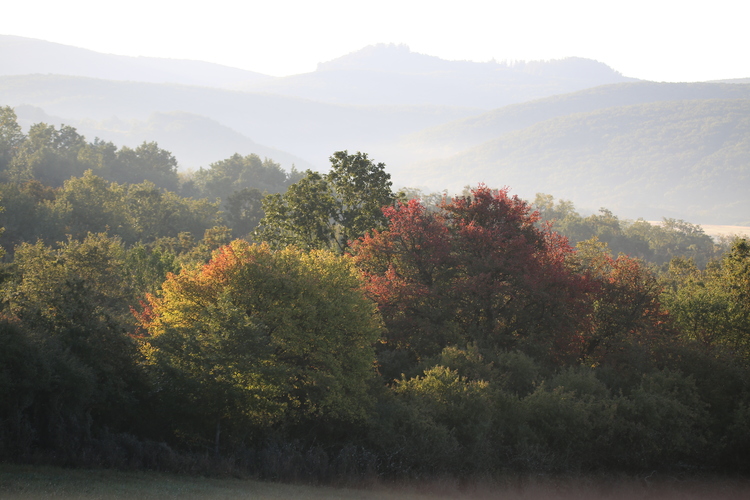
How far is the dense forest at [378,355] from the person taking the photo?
21266 millimetres

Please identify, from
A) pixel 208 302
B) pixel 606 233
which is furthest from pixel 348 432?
pixel 606 233

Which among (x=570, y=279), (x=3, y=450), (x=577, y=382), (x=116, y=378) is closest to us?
(x=3, y=450)

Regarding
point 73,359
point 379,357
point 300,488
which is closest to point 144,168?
point 379,357

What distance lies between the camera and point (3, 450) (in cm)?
1781

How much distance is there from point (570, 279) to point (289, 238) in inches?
705

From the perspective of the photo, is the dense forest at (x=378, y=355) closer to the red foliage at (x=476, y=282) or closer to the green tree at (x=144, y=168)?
the red foliage at (x=476, y=282)

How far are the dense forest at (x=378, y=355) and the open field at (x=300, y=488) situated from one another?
2.80ft

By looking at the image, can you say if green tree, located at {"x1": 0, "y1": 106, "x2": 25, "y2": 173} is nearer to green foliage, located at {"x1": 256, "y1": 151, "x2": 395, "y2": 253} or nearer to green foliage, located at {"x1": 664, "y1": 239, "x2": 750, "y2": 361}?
green foliage, located at {"x1": 256, "y1": 151, "x2": 395, "y2": 253}

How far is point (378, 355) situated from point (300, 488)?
10514 millimetres

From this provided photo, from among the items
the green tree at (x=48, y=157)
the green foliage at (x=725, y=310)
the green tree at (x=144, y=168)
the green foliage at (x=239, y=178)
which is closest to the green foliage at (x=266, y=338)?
the green foliage at (x=725, y=310)

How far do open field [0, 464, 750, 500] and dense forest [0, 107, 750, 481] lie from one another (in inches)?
33.6

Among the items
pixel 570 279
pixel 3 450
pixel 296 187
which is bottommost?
pixel 3 450

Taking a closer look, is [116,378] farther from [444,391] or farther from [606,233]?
[606,233]

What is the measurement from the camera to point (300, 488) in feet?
66.6
